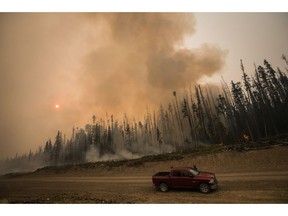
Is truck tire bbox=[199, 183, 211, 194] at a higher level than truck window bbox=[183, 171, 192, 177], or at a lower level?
lower

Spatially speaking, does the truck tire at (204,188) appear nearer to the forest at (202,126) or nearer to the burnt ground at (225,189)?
the burnt ground at (225,189)

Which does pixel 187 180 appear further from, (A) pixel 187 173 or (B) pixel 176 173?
(B) pixel 176 173

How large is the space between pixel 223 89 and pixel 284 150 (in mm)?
29689

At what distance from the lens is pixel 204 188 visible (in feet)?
42.2

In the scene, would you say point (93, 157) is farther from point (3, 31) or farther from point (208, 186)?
point (208, 186)

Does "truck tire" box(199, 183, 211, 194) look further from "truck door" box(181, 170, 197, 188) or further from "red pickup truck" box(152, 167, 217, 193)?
"truck door" box(181, 170, 197, 188)

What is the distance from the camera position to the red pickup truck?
12.8 metres

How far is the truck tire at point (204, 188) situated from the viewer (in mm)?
12773

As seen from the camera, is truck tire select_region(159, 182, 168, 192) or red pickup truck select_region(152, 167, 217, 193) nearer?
red pickup truck select_region(152, 167, 217, 193)

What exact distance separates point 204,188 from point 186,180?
1.23 meters

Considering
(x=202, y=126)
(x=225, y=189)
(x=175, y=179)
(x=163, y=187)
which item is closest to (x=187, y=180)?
(x=175, y=179)

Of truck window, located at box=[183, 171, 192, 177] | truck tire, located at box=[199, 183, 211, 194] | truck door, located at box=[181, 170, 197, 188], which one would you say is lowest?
truck tire, located at box=[199, 183, 211, 194]

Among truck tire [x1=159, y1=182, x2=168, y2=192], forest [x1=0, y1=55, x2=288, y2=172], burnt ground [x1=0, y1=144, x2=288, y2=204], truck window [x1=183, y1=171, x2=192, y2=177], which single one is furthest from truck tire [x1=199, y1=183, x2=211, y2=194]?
forest [x1=0, y1=55, x2=288, y2=172]

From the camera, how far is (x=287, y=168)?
1764cm
